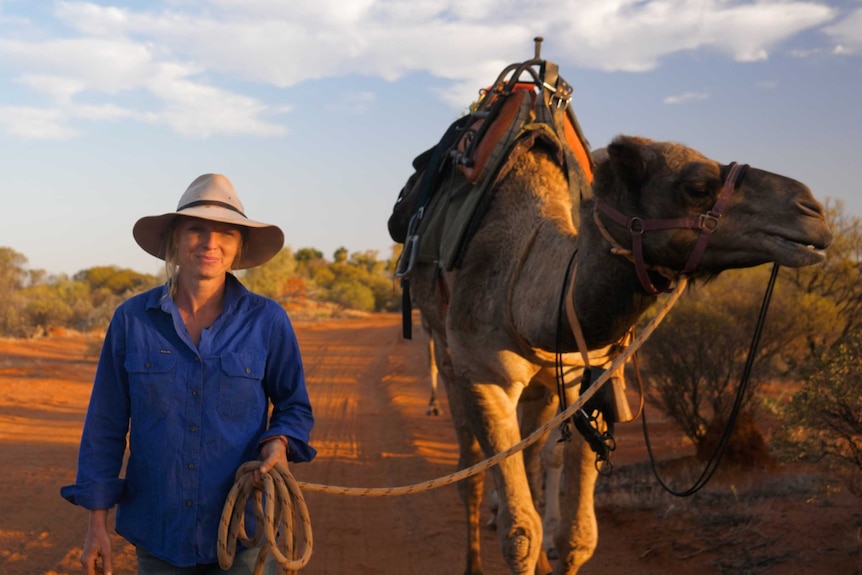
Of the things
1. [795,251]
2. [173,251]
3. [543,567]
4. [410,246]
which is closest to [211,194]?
[173,251]

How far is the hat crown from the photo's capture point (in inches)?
123

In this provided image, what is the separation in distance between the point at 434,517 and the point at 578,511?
288cm

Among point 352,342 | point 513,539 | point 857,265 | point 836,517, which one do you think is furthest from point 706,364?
point 352,342

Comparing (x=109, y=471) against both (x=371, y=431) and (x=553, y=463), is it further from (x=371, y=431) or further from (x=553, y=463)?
(x=371, y=431)

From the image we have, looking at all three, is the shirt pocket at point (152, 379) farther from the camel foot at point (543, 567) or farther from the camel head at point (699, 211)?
the camel foot at point (543, 567)

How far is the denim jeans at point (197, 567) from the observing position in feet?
9.77

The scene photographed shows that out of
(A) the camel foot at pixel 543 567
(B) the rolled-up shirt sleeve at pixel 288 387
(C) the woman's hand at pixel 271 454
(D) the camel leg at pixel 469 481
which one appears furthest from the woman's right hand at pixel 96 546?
(A) the camel foot at pixel 543 567

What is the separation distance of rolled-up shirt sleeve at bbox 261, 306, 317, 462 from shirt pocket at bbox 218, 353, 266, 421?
10 centimetres

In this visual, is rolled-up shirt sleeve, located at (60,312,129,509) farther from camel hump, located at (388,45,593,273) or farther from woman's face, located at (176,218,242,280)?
camel hump, located at (388,45,593,273)

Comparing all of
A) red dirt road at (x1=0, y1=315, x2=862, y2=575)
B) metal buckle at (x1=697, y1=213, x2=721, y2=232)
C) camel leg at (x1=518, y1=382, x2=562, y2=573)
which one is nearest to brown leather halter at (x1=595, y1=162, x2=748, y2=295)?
metal buckle at (x1=697, y1=213, x2=721, y2=232)

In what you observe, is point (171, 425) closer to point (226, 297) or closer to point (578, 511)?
point (226, 297)

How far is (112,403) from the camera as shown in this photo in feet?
10.0

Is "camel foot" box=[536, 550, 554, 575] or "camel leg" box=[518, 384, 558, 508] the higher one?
"camel leg" box=[518, 384, 558, 508]

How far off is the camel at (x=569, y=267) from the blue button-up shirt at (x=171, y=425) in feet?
5.21
